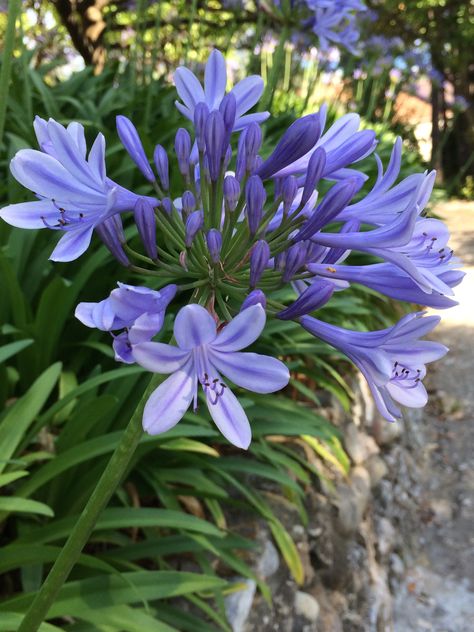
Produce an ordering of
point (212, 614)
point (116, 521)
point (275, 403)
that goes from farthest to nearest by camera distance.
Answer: point (275, 403)
point (212, 614)
point (116, 521)

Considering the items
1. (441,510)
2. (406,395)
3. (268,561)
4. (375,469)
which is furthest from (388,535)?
(406,395)

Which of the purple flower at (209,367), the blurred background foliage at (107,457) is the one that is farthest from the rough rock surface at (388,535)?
the purple flower at (209,367)

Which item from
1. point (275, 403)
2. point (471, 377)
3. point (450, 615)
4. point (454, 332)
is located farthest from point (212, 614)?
point (454, 332)

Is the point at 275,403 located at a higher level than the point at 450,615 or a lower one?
higher

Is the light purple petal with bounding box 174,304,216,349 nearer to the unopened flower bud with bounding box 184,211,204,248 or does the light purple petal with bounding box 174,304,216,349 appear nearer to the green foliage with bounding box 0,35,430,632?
the unopened flower bud with bounding box 184,211,204,248

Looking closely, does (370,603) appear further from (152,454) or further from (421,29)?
(421,29)

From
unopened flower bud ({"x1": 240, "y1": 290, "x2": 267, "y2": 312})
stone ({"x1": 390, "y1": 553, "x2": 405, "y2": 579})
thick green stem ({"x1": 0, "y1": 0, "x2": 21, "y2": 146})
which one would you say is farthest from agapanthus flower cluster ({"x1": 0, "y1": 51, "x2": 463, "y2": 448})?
stone ({"x1": 390, "y1": 553, "x2": 405, "y2": 579})
